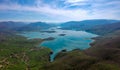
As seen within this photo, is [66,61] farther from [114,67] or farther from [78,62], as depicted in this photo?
[114,67]

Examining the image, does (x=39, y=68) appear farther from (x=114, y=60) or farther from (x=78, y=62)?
(x=114, y=60)

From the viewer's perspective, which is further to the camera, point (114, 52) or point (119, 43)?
point (119, 43)

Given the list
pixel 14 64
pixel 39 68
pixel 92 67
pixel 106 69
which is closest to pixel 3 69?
pixel 14 64

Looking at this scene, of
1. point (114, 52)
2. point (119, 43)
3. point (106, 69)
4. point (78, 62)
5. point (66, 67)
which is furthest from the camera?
point (119, 43)

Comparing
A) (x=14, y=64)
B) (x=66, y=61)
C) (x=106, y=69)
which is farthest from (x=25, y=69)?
(x=106, y=69)

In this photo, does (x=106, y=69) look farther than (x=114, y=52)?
No

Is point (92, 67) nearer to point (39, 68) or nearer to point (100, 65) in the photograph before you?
point (100, 65)

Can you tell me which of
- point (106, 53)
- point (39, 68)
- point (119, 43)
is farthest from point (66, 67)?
point (119, 43)

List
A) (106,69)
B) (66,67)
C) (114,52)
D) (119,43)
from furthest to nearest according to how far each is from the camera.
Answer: (119,43) < (114,52) < (66,67) < (106,69)

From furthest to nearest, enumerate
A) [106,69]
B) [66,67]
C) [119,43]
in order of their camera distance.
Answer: [119,43], [66,67], [106,69]
